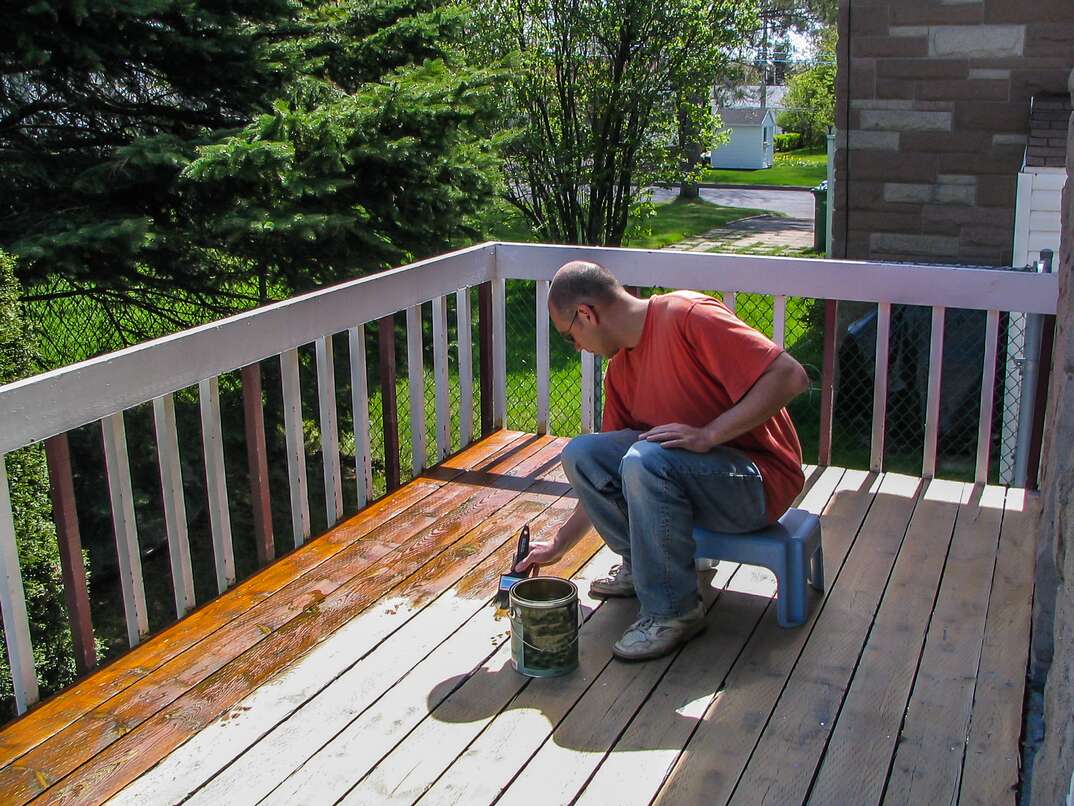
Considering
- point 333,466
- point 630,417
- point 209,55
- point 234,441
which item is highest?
point 209,55

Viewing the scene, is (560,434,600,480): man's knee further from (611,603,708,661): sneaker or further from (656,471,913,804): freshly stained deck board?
(656,471,913,804): freshly stained deck board

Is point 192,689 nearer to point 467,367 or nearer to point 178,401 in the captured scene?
point 467,367

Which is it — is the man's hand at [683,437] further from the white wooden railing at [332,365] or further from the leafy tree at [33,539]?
the leafy tree at [33,539]

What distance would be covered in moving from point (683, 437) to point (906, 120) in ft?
16.7

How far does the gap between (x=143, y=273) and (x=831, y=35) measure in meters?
18.4

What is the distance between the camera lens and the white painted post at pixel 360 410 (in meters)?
3.59

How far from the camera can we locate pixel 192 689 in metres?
2.65

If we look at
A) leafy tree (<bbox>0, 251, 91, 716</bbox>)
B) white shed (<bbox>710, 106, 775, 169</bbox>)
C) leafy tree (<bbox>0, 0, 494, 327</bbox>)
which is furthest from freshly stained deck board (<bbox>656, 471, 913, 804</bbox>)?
white shed (<bbox>710, 106, 775, 169</bbox>)

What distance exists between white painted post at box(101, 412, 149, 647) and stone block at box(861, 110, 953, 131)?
5.55 meters

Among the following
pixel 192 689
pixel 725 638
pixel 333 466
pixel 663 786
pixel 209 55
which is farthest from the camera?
pixel 209 55

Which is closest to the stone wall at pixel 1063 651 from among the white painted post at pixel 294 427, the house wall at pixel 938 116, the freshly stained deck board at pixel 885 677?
the freshly stained deck board at pixel 885 677

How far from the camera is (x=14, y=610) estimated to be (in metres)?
2.52

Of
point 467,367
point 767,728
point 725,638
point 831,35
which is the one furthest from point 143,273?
point 831,35

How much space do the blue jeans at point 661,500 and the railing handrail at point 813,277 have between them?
119 centimetres
